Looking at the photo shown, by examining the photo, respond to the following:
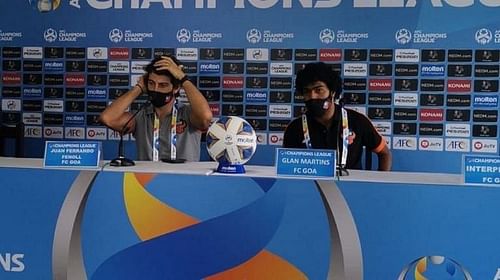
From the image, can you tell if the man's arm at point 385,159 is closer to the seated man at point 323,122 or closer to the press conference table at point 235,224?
the seated man at point 323,122

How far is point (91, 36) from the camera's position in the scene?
12.2ft

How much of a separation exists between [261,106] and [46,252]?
1876 mm

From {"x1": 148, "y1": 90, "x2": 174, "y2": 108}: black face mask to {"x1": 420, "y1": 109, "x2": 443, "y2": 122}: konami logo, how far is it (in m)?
Answer: 1.48

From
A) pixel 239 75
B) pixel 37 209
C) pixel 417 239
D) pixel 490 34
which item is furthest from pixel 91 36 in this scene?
pixel 417 239

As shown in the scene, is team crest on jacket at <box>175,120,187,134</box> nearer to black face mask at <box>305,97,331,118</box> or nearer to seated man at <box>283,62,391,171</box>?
seated man at <box>283,62,391,171</box>

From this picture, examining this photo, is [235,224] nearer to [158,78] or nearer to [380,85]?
[158,78]

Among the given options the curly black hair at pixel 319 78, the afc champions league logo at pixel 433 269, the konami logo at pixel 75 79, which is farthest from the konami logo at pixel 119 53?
the afc champions league logo at pixel 433 269

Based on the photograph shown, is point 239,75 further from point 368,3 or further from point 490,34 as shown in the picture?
point 490,34

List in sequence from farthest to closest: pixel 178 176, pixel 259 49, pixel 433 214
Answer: pixel 259 49, pixel 178 176, pixel 433 214

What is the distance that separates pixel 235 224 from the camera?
1876 mm

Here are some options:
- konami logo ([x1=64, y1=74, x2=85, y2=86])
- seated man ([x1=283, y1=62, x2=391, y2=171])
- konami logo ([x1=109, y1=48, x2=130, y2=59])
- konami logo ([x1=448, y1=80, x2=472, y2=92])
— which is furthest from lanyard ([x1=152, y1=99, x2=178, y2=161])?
konami logo ([x1=448, y1=80, x2=472, y2=92])

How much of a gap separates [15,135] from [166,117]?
144 centimetres

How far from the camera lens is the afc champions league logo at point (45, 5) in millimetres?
3740

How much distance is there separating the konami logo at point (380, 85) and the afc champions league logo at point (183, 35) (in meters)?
1.12
